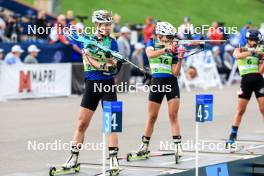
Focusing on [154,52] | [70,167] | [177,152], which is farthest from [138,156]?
[70,167]

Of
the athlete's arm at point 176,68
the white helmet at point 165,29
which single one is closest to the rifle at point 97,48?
the white helmet at point 165,29

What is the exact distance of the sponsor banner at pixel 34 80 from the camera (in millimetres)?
23434

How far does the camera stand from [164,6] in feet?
183

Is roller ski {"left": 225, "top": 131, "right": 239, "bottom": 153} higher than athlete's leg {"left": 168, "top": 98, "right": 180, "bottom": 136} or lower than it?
lower

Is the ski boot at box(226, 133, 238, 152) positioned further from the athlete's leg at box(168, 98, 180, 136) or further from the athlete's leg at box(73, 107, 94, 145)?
the athlete's leg at box(73, 107, 94, 145)

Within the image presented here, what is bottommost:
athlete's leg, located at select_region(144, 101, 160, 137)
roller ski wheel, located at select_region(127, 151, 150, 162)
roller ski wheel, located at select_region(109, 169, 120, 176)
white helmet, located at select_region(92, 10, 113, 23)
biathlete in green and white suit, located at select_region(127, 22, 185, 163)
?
roller ski wheel, located at select_region(109, 169, 120, 176)

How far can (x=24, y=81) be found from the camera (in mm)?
23828

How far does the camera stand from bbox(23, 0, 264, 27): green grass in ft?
170

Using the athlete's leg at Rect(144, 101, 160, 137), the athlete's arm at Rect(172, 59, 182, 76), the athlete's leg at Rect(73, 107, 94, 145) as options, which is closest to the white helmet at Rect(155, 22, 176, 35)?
the athlete's arm at Rect(172, 59, 182, 76)

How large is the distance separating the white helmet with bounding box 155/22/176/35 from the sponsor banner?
37.1ft

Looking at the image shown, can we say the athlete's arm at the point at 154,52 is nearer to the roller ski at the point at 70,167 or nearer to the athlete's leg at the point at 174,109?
the athlete's leg at the point at 174,109

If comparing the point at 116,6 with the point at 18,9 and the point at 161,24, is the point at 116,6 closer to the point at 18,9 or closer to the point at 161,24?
the point at 18,9

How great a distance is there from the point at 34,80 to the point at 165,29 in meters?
12.1

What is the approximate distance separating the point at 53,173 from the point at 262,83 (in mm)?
4564
